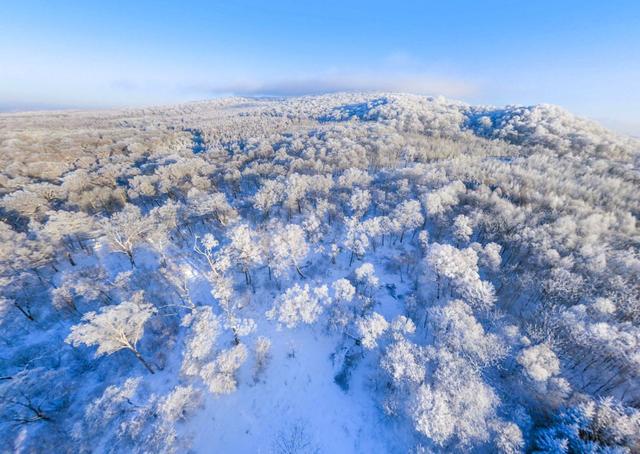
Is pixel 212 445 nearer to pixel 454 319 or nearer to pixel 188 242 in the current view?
pixel 454 319

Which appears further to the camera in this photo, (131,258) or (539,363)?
(131,258)

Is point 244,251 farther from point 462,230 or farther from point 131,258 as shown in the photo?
point 462,230

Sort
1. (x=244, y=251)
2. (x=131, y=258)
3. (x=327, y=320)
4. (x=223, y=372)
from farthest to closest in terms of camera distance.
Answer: (x=131, y=258) < (x=244, y=251) < (x=327, y=320) < (x=223, y=372)

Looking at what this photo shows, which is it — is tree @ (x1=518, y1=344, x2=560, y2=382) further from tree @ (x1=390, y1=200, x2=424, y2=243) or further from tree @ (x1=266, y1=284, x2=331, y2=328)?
tree @ (x1=390, y1=200, x2=424, y2=243)

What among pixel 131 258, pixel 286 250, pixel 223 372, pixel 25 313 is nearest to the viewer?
pixel 223 372

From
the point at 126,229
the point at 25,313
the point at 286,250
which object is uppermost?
the point at 126,229

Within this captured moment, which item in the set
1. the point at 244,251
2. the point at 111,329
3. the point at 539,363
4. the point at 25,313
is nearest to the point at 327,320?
the point at 244,251

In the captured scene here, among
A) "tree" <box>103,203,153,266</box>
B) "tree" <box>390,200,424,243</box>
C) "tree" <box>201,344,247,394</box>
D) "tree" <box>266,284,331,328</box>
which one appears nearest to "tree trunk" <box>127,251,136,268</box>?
"tree" <box>103,203,153,266</box>

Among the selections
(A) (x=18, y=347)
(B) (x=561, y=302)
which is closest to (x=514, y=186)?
(B) (x=561, y=302)
